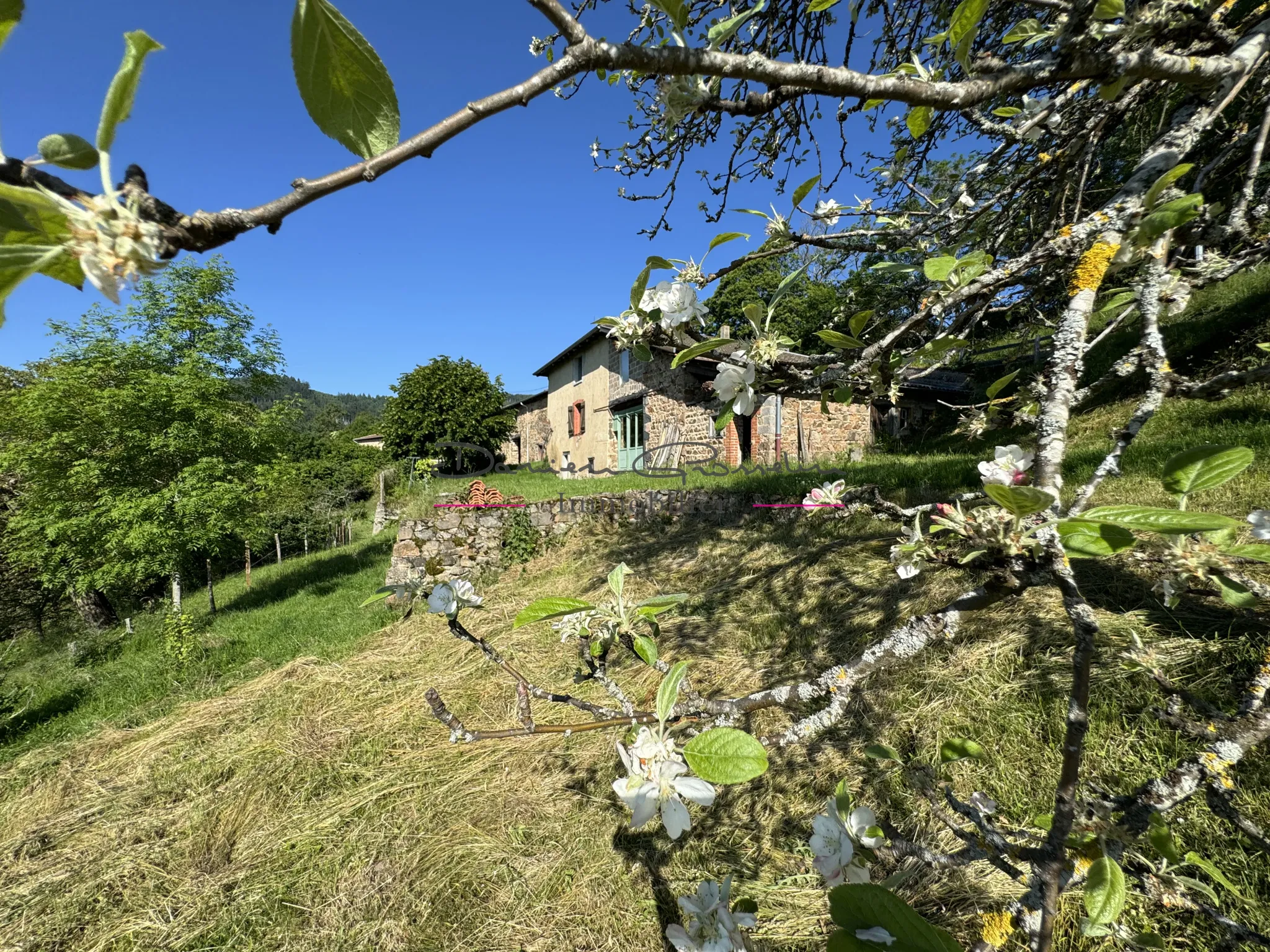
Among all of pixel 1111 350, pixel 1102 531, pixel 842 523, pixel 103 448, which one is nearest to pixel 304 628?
pixel 103 448

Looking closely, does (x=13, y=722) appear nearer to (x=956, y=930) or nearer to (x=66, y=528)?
(x=66, y=528)

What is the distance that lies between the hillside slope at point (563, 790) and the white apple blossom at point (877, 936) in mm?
1135

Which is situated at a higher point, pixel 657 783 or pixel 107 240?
pixel 107 240

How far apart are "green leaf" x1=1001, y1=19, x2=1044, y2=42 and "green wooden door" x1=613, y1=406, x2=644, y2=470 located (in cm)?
1103

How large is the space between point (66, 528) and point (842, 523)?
9.23m

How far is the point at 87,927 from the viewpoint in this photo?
2.58 m

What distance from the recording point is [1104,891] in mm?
533

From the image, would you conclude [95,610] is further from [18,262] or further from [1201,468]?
[1201,468]

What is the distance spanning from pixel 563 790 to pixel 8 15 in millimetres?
3418

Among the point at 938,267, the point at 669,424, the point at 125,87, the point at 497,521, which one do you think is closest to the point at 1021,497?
the point at 938,267

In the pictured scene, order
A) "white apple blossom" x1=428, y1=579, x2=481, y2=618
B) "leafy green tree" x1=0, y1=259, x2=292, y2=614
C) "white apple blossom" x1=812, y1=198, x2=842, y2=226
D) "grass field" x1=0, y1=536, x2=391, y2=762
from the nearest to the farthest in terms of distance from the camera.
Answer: "white apple blossom" x1=428, y1=579, x2=481, y2=618 < "white apple blossom" x1=812, y1=198, x2=842, y2=226 < "grass field" x1=0, y1=536, x2=391, y2=762 < "leafy green tree" x1=0, y1=259, x2=292, y2=614

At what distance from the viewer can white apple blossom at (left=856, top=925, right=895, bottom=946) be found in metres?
0.40

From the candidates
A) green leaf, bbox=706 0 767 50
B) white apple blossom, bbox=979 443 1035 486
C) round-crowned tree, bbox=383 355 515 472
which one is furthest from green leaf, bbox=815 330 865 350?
round-crowned tree, bbox=383 355 515 472

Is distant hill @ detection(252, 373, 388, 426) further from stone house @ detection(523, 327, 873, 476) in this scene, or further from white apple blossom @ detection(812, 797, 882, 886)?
white apple blossom @ detection(812, 797, 882, 886)
